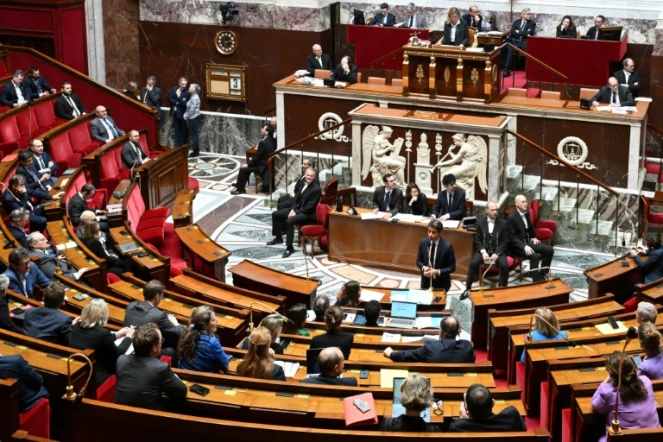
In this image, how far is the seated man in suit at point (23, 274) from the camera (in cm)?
888

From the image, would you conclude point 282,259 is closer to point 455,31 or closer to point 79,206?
point 79,206

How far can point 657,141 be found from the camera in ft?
51.0

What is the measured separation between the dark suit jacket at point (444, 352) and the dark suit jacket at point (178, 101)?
1031 cm

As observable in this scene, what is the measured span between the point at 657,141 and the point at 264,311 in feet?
28.9

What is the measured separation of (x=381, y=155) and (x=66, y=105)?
507 centimetres

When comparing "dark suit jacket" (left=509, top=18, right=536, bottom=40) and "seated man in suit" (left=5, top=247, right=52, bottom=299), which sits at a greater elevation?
"dark suit jacket" (left=509, top=18, right=536, bottom=40)

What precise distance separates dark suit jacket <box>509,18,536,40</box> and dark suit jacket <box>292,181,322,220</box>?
16.4 feet

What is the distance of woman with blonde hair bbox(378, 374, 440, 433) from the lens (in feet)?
19.2

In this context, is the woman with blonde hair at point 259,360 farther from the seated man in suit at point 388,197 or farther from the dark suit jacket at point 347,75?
the dark suit jacket at point 347,75

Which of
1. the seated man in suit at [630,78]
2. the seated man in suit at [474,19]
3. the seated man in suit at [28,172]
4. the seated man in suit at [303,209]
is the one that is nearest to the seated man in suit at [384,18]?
the seated man in suit at [474,19]

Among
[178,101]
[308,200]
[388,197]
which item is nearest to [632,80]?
[388,197]

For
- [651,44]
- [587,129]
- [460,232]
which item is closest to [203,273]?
[460,232]

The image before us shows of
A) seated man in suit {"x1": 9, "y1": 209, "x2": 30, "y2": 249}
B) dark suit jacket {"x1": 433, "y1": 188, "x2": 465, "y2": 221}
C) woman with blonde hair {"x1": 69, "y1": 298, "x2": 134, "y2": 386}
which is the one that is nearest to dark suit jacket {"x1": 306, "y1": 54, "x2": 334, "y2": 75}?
dark suit jacket {"x1": 433, "y1": 188, "x2": 465, "y2": 221}

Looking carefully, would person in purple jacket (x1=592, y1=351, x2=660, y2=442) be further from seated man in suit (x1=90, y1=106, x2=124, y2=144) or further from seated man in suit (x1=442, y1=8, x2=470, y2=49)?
seated man in suit (x1=90, y1=106, x2=124, y2=144)
